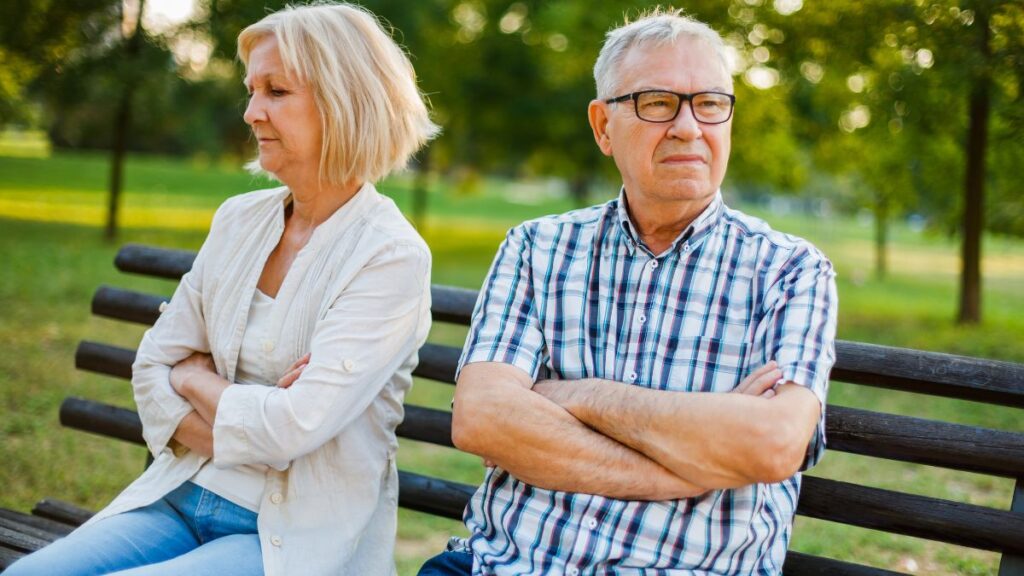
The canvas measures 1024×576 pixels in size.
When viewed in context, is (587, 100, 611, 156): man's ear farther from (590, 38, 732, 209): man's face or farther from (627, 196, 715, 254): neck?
(627, 196, 715, 254): neck

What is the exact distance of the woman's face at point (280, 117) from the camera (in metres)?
2.87

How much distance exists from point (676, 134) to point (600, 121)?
35 cm

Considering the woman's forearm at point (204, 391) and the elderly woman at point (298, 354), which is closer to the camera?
the elderly woman at point (298, 354)

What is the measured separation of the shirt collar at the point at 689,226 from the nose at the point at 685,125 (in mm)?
223

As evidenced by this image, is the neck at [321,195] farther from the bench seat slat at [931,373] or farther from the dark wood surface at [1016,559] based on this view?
the dark wood surface at [1016,559]

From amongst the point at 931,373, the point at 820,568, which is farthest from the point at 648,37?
the point at 820,568

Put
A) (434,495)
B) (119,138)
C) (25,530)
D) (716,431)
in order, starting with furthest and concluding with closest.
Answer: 1. (119,138)
2. (434,495)
3. (25,530)
4. (716,431)

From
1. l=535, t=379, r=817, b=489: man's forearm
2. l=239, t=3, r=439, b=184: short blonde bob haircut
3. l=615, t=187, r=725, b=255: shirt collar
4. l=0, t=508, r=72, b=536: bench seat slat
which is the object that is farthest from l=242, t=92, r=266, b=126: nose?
l=0, t=508, r=72, b=536: bench seat slat

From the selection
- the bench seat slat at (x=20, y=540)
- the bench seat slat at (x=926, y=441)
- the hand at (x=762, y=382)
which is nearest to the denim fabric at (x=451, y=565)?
the hand at (x=762, y=382)

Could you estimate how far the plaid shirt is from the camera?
248cm

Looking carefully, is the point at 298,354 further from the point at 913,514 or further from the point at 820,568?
the point at 913,514

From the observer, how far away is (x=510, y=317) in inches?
110

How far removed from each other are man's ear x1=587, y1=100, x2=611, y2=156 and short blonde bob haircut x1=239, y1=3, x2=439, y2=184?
56cm

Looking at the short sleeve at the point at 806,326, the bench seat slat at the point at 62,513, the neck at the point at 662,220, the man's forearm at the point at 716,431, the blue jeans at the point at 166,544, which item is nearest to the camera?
the man's forearm at the point at 716,431
